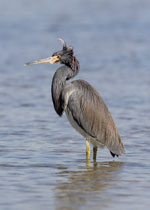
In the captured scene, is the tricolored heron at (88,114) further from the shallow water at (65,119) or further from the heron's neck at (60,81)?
the shallow water at (65,119)

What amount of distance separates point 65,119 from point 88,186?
420cm

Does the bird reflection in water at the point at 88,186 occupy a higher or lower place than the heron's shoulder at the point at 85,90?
lower

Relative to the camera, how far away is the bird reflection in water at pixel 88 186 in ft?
19.9

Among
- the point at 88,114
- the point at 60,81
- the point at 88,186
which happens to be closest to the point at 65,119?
the point at 60,81

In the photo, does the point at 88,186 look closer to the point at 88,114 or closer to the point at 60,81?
the point at 88,114

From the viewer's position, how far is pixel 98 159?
8281 mm

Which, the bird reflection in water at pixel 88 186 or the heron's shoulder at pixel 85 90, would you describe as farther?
the heron's shoulder at pixel 85 90

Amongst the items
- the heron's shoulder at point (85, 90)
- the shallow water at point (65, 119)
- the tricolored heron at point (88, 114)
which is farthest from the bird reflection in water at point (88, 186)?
the heron's shoulder at point (85, 90)

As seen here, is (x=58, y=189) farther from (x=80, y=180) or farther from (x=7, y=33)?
(x=7, y=33)

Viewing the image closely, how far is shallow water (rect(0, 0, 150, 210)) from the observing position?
6.44 meters

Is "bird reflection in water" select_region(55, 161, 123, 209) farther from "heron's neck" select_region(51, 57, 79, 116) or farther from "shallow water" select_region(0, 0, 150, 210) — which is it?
"heron's neck" select_region(51, 57, 79, 116)

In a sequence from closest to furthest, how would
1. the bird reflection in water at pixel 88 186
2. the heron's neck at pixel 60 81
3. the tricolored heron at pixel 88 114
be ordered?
the bird reflection in water at pixel 88 186
the tricolored heron at pixel 88 114
the heron's neck at pixel 60 81

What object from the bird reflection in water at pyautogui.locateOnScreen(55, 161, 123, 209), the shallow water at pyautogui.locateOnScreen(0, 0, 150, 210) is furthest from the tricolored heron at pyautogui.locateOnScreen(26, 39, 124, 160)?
the bird reflection in water at pyautogui.locateOnScreen(55, 161, 123, 209)

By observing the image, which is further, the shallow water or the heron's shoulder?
the heron's shoulder
